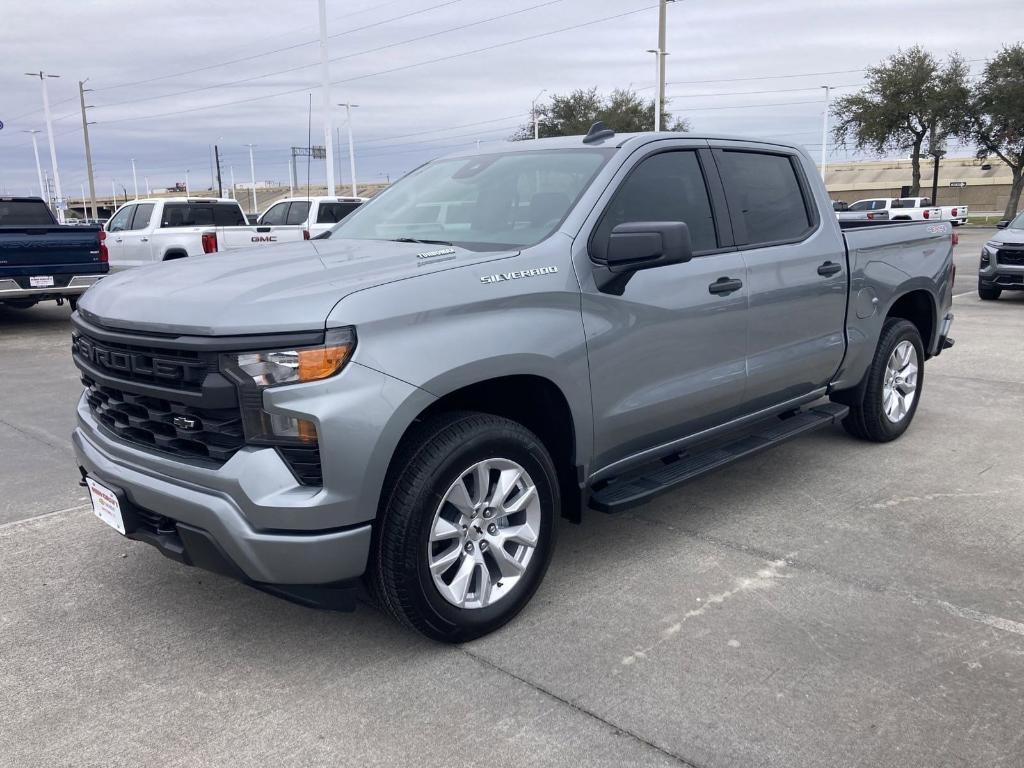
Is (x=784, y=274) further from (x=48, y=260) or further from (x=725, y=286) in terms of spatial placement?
(x=48, y=260)

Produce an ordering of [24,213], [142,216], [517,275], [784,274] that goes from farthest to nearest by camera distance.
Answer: [142,216] < [24,213] < [784,274] < [517,275]

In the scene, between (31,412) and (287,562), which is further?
(31,412)

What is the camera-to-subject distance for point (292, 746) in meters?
2.72

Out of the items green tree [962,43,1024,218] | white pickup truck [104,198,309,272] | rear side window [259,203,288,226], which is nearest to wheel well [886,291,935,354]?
white pickup truck [104,198,309,272]

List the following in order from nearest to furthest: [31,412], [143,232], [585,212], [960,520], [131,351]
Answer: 1. [131,351]
2. [585,212]
3. [960,520]
4. [31,412]
5. [143,232]

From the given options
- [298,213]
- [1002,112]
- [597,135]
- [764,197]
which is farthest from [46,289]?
[1002,112]

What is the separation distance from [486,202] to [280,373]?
5.36 ft

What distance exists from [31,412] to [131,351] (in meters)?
4.55

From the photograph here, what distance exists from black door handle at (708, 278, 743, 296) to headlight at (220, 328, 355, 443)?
6.46 ft

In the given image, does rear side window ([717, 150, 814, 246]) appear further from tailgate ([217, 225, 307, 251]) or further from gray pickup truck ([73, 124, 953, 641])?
tailgate ([217, 225, 307, 251])

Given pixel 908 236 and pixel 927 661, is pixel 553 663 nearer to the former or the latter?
pixel 927 661

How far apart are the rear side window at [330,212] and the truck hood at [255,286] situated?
14655mm

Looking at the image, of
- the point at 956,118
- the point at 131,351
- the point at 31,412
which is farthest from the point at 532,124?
the point at 131,351

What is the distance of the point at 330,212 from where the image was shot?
1844cm
